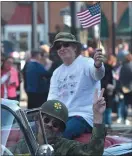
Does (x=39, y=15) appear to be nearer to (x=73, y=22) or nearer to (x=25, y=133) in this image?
(x=73, y=22)

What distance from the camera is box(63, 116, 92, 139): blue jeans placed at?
551 cm

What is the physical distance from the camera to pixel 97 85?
19.7 feet

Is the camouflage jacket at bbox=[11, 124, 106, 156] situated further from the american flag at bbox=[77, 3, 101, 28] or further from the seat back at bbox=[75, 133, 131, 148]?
the american flag at bbox=[77, 3, 101, 28]

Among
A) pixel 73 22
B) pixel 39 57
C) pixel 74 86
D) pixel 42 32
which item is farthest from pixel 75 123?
pixel 42 32

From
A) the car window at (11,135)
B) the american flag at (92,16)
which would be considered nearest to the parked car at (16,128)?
the car window at (11,135)

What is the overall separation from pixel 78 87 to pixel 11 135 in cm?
160

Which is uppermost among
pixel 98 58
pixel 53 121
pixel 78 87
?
pixel 98 58

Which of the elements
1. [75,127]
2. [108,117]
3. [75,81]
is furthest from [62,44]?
[108,117]

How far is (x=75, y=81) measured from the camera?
5.95 meters

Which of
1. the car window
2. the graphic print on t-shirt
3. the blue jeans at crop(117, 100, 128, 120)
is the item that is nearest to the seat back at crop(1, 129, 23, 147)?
the car window

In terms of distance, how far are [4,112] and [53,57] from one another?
7.78 m

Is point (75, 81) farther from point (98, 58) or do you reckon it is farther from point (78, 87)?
point (98, 58)

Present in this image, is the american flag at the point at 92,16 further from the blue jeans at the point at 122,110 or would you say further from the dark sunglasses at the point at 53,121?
the blue jeans at the point at 122,110

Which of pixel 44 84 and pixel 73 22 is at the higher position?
pixel 73 22
